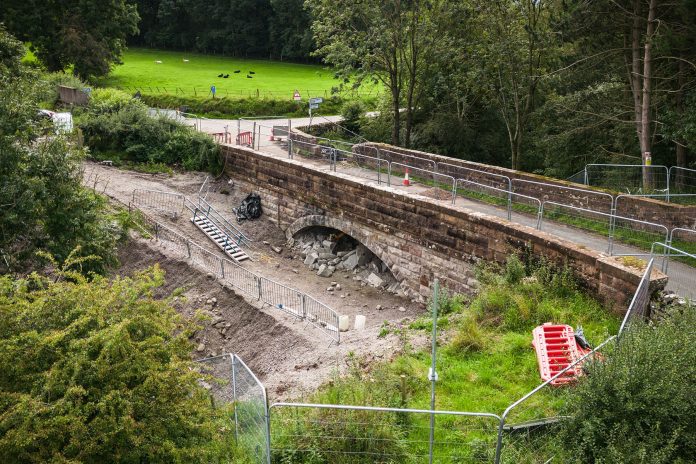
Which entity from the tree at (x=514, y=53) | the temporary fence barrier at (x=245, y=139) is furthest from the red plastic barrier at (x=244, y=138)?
the tree at (x=514, y=53)

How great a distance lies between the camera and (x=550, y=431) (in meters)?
8.23

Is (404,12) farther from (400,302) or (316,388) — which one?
(316,388)

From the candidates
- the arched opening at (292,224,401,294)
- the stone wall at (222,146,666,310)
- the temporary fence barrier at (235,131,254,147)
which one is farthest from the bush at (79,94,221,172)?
the arched opening at (292,224,401,294)

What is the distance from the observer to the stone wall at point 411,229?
12.3m

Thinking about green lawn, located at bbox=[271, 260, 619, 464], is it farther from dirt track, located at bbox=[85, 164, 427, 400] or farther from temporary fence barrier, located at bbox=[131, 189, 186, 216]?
temporary fence barrier, located at bbox=[131, 189, 186, 216]

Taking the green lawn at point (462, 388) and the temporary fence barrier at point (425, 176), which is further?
the temporary fence barrier at point (425, 176)

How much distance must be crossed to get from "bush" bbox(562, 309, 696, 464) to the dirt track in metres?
4.04

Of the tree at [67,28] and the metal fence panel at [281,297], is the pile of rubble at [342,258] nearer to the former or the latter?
the metal fence panel at [281,297]

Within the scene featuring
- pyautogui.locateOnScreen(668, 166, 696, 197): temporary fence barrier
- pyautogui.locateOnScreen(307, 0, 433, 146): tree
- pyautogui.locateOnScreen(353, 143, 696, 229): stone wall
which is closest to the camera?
pyautogui.locateOnScreen(353, 143, 696, 229): stone wall

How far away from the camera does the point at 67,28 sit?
1548 inches

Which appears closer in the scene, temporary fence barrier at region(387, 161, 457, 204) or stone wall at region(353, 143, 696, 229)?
stone wall at region(353, 143, 696, 229)

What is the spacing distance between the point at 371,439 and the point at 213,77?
5023 centimetres

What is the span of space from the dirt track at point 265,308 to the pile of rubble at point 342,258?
1.08 ft

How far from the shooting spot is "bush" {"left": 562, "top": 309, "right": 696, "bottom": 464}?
23.8 feet
